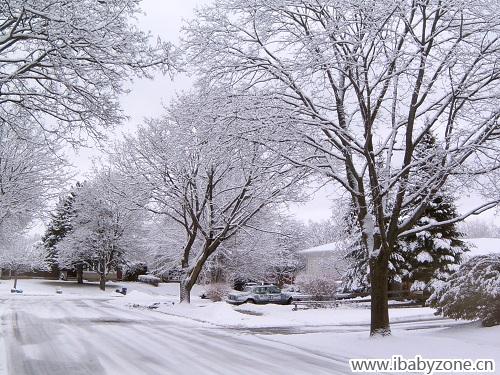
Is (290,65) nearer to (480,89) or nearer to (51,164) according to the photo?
(480,89)

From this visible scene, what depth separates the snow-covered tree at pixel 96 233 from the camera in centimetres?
5266

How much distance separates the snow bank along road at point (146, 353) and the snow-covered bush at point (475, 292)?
5.42m

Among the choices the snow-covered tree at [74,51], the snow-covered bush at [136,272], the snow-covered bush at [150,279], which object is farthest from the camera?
the snow-covered bush at [136,272]

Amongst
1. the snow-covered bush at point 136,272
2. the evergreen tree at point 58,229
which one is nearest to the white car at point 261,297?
the evergreen tree at point 58,229

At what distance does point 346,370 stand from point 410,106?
663 centimetres

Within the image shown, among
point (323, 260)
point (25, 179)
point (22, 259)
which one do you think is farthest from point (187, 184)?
point (22, 259)

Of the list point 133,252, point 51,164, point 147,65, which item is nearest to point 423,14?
point 147,65

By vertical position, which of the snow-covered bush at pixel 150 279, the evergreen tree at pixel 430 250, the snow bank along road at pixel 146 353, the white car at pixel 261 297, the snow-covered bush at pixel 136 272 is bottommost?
the snow bank along road at pixel 146 353

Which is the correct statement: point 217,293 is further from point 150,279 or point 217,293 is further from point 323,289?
point 150,279

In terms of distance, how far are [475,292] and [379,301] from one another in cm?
311

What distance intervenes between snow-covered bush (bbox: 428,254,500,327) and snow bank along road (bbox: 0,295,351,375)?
17.8 ft

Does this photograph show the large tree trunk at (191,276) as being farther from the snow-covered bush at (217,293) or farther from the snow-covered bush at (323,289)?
the snow-covered bush at (323,289)

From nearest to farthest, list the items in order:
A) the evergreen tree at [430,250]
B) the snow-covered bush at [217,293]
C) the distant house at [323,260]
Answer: the evergreen tree at [430,250] < the snow-covered bush at [217,293] < the distant house at [323,260]

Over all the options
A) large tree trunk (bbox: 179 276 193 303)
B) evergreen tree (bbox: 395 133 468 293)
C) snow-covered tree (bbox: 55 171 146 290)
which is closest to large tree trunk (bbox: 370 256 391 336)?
large tree trunk (bbox: 179 276 193 303)
